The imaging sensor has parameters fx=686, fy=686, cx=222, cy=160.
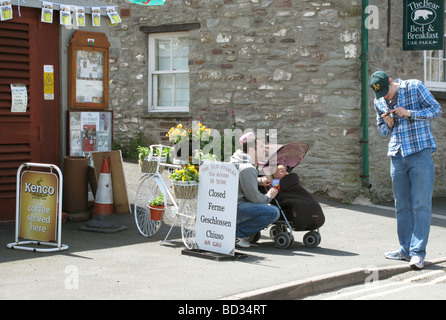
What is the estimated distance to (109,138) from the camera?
10.3 meters

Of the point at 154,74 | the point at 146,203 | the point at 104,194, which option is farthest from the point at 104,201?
the point at 154,74

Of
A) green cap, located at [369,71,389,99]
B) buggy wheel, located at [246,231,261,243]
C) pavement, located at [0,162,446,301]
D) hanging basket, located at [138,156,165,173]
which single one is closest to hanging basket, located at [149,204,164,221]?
pavement, located at [0,162,446,301]

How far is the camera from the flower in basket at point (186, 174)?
7.96m

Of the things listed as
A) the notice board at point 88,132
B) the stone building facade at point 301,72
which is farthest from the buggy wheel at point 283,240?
the stone building facade at point 301,72

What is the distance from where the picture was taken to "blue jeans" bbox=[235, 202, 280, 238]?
26.9 ft

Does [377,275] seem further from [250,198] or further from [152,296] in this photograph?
[152,296]

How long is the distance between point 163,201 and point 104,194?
48.7 inches

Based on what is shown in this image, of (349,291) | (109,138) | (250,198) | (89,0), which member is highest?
(89,0)

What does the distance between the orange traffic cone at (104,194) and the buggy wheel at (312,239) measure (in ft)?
9.15

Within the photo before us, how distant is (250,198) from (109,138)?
302 centimetres

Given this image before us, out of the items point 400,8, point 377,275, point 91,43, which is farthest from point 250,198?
point 400,8

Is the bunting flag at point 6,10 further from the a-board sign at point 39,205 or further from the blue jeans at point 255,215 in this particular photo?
the blue jeans at point 255,215

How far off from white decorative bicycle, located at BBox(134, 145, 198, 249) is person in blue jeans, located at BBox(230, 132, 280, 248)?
22.7 inches
